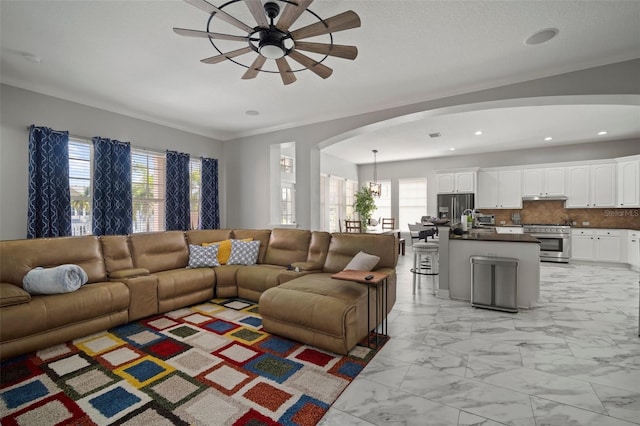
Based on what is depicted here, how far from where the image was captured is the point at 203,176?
225 inches

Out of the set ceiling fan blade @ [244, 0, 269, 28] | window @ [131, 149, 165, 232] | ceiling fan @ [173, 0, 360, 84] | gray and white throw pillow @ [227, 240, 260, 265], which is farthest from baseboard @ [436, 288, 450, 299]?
window @ [131, 149, 165, 232]

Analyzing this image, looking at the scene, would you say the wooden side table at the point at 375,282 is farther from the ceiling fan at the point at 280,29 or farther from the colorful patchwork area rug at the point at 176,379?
the ceiling fan at the point at 280,29

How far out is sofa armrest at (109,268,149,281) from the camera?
3.37 m

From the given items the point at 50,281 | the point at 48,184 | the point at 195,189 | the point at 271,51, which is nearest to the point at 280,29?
the point at 271,51

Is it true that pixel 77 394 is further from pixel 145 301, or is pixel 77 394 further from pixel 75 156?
pixel 75 156

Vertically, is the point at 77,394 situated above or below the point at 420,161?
below

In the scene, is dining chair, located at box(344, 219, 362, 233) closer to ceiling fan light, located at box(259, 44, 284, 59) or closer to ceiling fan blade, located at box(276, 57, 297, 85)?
ceiling fan blade, located at box(276, 57, 297, 85)

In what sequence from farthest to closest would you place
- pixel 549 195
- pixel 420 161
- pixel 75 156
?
pixel 420 161, pixel 549 195, pixel 75 156

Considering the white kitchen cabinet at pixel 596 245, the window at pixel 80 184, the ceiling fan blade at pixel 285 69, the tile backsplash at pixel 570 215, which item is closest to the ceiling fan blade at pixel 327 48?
the ceiling fan blade at pixel 285 69

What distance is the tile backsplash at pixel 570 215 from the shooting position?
6652 millimetres

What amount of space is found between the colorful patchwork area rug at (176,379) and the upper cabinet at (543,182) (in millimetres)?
6867

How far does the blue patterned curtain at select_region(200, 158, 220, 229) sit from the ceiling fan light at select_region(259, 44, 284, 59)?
3.99m

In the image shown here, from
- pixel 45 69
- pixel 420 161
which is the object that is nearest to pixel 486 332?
pixel 45 69

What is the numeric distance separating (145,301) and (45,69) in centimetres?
288
